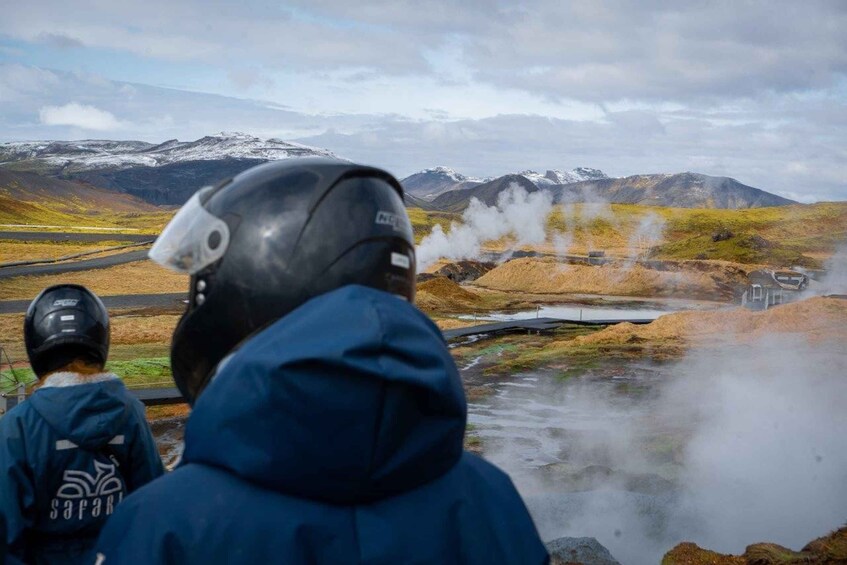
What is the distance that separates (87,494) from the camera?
337 cm

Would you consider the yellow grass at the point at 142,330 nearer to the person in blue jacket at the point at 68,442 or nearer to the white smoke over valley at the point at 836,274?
the person in blue jacket at the point at 68,442

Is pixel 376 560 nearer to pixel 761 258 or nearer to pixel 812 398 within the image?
pixel 812 398

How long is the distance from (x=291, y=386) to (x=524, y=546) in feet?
2.12

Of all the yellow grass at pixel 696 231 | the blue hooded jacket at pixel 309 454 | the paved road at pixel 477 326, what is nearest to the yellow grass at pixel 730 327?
the paved road at pixel 477 326

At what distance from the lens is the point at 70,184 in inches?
7244

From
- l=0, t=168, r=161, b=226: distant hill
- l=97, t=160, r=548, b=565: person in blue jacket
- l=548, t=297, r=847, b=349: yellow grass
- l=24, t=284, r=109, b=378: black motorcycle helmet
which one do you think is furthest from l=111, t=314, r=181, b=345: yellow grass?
l=0, t=168, r=161, b=226: distant hill

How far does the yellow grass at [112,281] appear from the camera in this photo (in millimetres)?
37188

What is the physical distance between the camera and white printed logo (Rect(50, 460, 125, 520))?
10.9 ft

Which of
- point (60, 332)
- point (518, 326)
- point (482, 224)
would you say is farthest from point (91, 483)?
point (482, 224)

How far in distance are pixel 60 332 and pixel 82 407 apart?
1.29 ft

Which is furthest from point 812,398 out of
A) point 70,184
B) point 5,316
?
point 70,184

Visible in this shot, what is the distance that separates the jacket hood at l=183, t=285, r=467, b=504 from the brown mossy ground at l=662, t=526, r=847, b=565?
8.41m

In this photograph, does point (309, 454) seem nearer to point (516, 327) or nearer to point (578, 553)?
point (578, 553)

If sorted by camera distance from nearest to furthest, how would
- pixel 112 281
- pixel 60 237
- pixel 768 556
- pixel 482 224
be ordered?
pixel 768 556 < pixel 112 281 < pixel 60 237 < pixel 482 224
